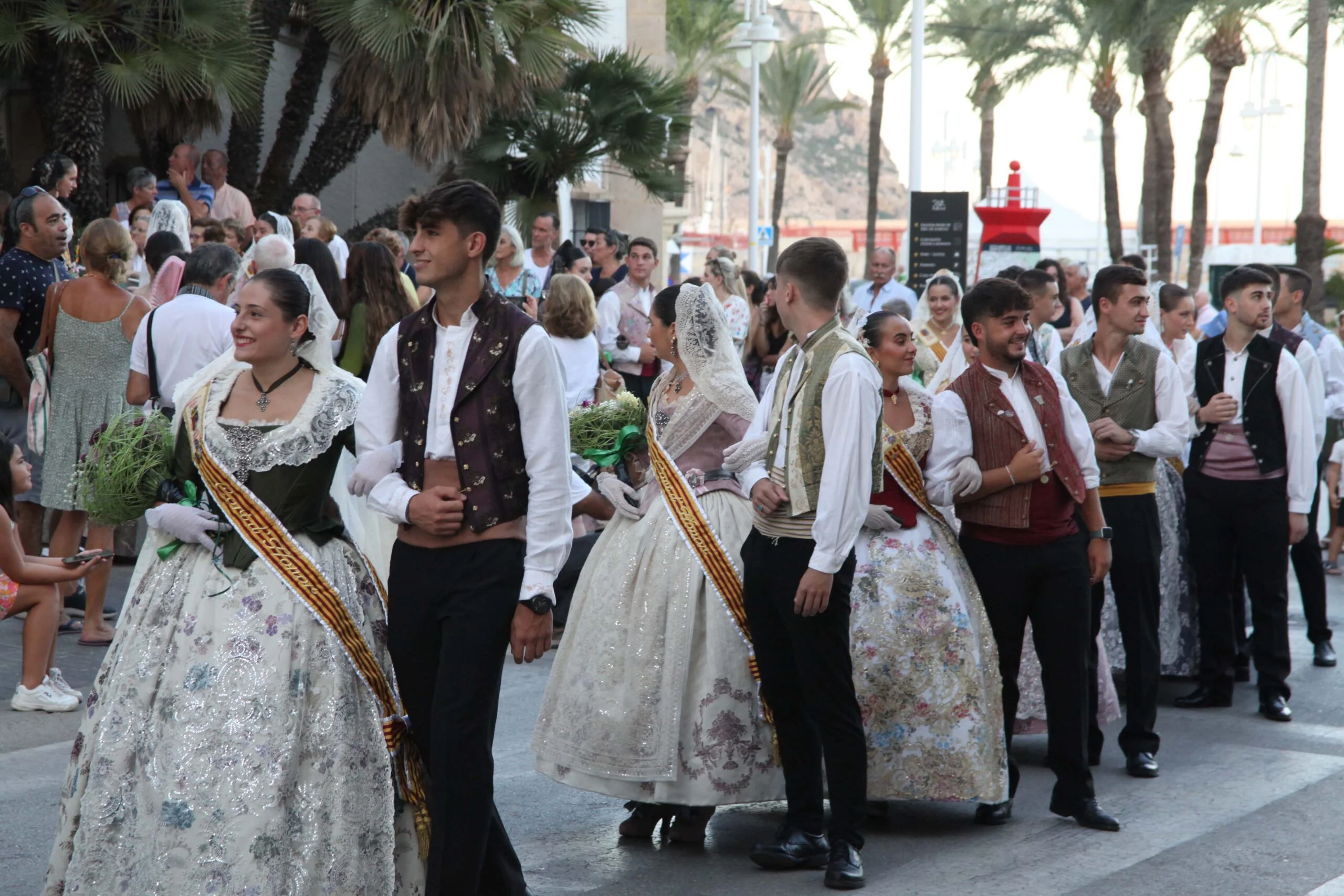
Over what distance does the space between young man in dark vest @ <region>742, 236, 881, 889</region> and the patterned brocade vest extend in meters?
1.05

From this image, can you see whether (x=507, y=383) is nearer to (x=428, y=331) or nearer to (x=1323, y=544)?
(x=428, y=331)

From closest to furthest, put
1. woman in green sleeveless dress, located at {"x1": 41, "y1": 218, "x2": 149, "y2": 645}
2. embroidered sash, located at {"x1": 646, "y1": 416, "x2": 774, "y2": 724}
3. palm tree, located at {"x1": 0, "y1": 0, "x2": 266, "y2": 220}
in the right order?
embroidered sash, located at {"x1": 646, "y1": 416, "x2": 774, "y2": 724} < woman in green sleeveless dress, located at {"x1": 41, "y1": 218, "x2": 149, "y2": 645} < palm tree, located at {"x1": 0, "y1": 0, "x2": 266, "y2": 220}

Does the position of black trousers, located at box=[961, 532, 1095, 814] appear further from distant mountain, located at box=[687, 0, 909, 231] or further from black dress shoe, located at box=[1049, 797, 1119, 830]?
distant mountain, located at box=[687, 0, 909, 231]

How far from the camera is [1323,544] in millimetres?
12445

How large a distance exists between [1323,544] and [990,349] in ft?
26.4

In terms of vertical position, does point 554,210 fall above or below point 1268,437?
above

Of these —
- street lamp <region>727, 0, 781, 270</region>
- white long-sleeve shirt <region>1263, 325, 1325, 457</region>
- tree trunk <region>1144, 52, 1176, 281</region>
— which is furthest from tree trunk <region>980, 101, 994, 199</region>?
white long-sleeve shirt <region>1263, 325, 1325, 457</region>

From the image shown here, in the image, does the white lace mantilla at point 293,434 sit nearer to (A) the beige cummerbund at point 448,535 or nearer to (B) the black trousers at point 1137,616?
(A) the beige cummerbund at point 448,535

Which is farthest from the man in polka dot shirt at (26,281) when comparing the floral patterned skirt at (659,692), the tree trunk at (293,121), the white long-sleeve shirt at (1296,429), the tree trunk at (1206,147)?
the tree trunk at (1206,147)

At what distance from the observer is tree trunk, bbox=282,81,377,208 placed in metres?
16.0

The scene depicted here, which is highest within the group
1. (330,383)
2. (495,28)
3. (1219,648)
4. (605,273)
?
(495,28)

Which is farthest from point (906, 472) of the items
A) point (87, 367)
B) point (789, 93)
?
point (789, 93)

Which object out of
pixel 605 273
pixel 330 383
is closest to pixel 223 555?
pixel 330 383

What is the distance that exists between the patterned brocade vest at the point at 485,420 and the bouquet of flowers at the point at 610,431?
1711 mm
